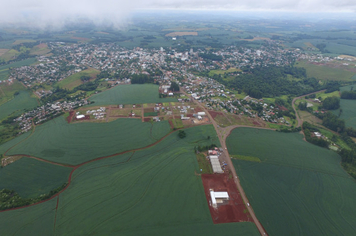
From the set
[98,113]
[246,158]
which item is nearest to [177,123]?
[246,158]

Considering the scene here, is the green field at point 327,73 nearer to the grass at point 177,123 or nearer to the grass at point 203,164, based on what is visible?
the grass at point 177,123

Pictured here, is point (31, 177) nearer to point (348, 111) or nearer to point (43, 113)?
point (43, 113)

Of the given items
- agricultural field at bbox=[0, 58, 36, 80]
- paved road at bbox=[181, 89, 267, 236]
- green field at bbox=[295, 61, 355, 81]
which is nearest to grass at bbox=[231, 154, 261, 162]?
paved road at bbox=[181, 89, 267, 236]

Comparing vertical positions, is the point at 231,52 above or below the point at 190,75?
above

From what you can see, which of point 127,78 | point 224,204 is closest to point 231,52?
point 127,78

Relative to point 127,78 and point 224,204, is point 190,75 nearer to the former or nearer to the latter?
point 127,78

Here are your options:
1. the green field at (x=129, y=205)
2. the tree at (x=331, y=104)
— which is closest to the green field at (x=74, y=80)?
the green field at (x=129, y=205)

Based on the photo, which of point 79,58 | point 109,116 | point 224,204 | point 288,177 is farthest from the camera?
point 79,58

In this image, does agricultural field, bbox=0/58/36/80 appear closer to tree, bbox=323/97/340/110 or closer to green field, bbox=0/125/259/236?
green field, bbox=0/125/259/236
